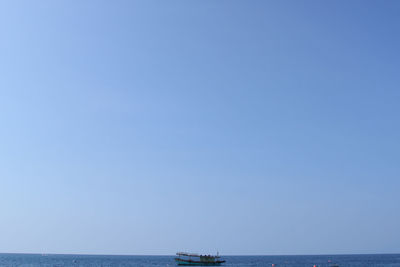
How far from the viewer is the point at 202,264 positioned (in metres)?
123

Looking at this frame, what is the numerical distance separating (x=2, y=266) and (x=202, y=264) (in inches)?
3058

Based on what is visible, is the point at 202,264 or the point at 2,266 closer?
the point at 202,264

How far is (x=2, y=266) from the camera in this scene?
14212 centimetres
